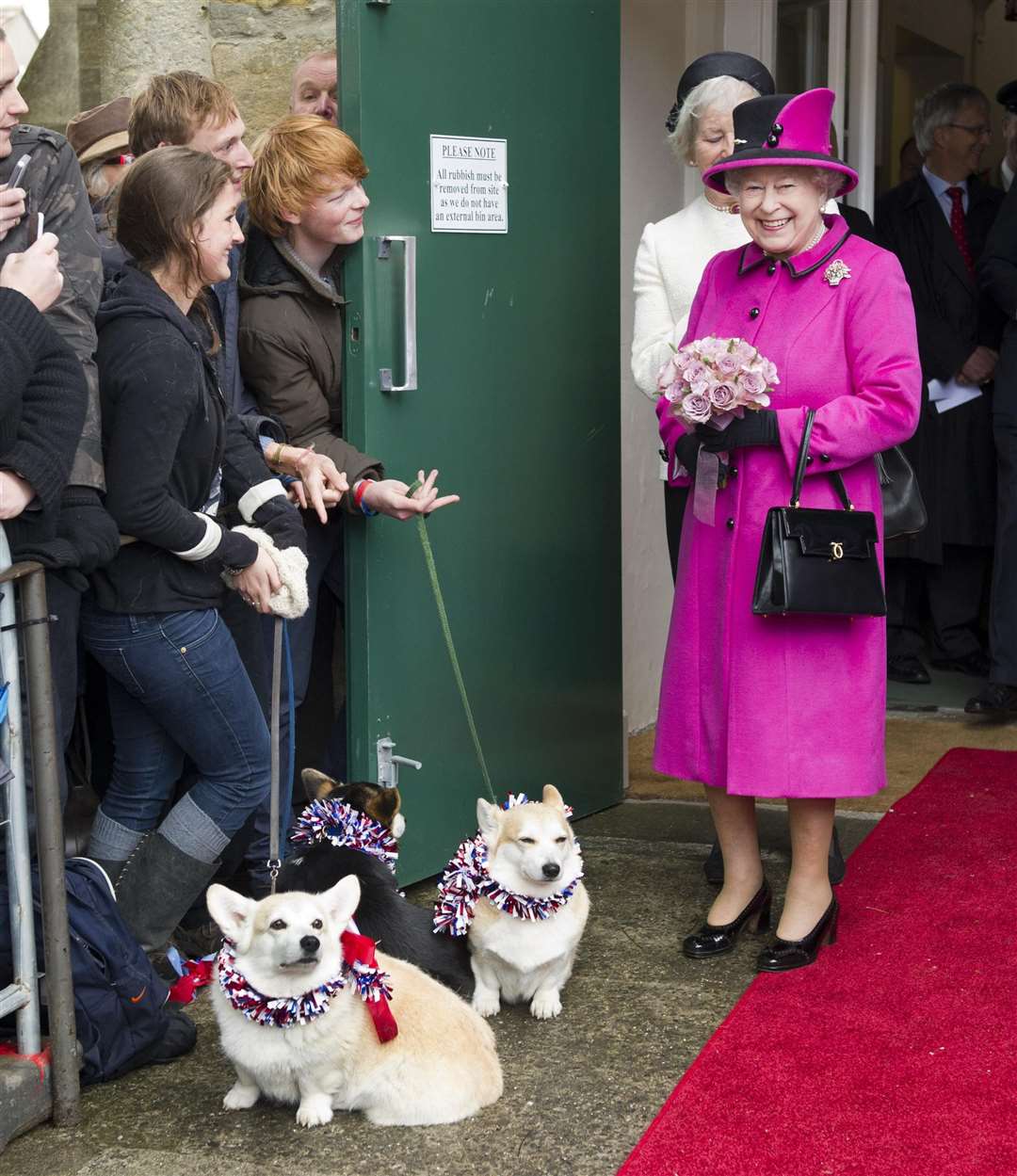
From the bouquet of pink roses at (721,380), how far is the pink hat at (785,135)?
386 mm

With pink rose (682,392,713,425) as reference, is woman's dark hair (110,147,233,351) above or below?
above

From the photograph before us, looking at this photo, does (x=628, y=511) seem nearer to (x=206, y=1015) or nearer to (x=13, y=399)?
(x=206, y=1015)

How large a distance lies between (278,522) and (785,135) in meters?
1.37

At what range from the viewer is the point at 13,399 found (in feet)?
9.32

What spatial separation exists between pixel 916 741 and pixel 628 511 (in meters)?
1.26

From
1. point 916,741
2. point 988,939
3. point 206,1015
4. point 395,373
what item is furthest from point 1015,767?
point 206,1015

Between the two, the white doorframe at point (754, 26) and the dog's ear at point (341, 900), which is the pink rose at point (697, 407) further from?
the white doorframe at point (754, 26)

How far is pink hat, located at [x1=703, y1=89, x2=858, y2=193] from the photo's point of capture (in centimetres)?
347

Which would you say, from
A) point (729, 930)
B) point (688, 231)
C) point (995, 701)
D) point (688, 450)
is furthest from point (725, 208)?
point (995, 701)

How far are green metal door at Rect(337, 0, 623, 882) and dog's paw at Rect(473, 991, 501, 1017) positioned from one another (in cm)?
79

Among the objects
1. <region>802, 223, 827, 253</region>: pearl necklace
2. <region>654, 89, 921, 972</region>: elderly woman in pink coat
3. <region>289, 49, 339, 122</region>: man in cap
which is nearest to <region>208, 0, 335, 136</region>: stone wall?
<region>289, 49, 339, 122</region>: man in cap

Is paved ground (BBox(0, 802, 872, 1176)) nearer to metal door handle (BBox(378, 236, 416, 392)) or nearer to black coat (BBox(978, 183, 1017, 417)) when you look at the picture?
metal door handle (BBox(378, 236, 416, 392))

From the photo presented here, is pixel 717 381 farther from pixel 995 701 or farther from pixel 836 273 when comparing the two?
pixel 995 701

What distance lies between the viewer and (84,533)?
10.2 ft
